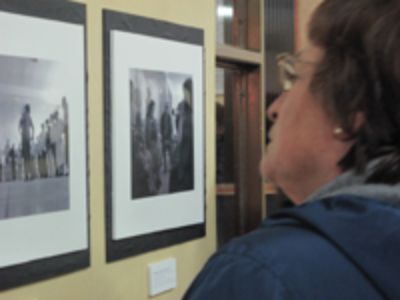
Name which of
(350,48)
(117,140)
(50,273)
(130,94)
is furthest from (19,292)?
(350,48)

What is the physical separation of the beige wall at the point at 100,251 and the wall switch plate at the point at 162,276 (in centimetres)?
2

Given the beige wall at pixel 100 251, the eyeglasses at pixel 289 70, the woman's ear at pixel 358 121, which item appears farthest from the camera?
the beige wall at pixel 100 251

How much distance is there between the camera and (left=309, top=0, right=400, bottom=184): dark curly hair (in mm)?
743

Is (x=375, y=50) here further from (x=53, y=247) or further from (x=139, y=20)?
(x=139, y=20)

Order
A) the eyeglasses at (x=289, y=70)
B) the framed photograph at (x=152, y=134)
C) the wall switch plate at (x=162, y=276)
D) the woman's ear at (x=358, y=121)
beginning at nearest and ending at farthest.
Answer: the woman's ear at (x=358, y=121), the eyeglasses at (x=289, y=70), the framed photograph at (x=152, y=134), the wall switch plate at (x=162, y=276)

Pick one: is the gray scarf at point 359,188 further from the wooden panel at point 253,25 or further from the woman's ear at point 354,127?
the wooden panel at point 253,25

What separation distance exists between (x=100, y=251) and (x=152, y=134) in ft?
1.32

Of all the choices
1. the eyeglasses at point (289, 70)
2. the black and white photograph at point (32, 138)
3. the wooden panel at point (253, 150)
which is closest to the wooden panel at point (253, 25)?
the wooden panel at point (253, 150)

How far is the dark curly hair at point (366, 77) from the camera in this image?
0.74 metres

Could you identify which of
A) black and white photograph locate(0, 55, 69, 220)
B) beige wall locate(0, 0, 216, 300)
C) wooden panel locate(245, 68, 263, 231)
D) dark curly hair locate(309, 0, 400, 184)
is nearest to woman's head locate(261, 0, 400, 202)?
dark curly hair locate(309, 0, 400, 184)

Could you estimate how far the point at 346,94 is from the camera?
78 centimetres

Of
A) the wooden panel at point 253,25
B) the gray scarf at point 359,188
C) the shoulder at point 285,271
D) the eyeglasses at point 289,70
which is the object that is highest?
the wooden panel at point 253,25

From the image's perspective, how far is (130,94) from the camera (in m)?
1.79

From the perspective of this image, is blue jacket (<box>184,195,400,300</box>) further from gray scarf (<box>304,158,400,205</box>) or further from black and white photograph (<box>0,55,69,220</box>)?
black and white photograph (<box>0,55,69,220</box>)
